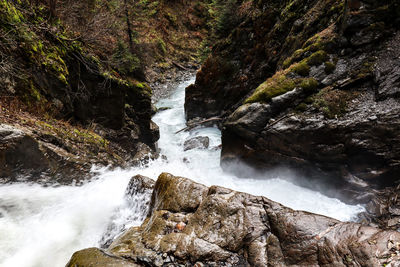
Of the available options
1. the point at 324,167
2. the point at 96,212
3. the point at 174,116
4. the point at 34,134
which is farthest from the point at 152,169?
the point at 174,116

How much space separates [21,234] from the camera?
12.5ft

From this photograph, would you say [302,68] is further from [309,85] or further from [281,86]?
[281,86]

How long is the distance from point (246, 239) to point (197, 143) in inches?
381

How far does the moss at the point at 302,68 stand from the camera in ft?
23.9

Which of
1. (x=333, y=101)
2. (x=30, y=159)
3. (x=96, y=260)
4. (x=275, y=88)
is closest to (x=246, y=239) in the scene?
(x=96, y=260)

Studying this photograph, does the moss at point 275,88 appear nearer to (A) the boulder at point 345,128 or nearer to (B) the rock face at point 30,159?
(A) the boulder at point 345,128

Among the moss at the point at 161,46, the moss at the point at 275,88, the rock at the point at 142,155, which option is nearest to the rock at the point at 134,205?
the rock at the point at 142,155

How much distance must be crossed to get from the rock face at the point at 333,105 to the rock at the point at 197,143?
10.4 ft

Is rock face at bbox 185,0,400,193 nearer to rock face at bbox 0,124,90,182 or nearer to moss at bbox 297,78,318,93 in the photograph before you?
moss at bbox 297,78,318,93

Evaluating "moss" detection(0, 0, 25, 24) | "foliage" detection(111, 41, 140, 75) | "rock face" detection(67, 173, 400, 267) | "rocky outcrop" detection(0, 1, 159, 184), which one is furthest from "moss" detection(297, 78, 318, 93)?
"moss" detection(0, 0, 25, 24)

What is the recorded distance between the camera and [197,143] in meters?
12.7

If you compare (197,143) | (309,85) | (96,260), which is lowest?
(96,260)

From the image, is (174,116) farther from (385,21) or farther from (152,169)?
(385,21)

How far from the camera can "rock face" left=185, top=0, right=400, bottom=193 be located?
227 inches
